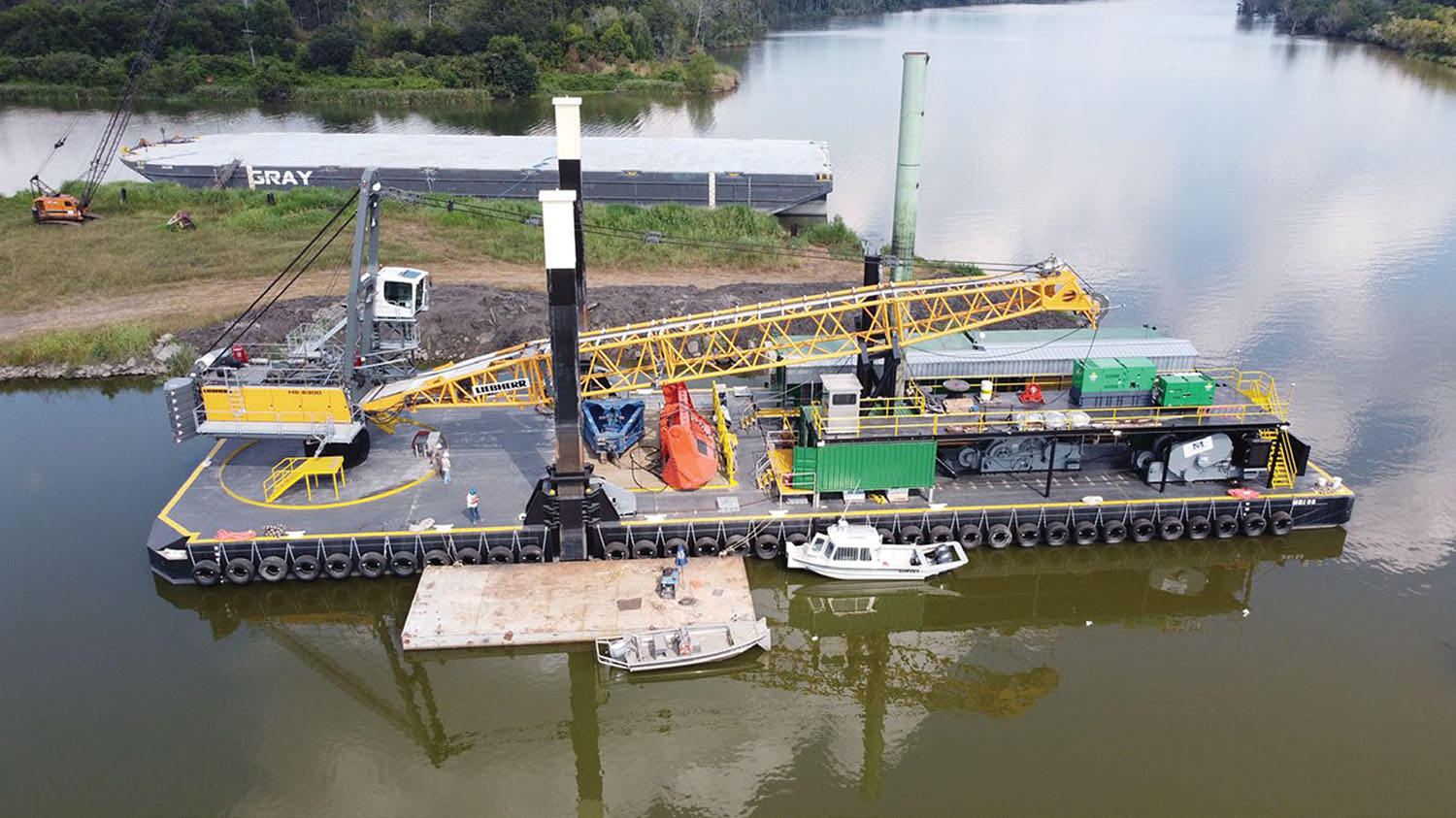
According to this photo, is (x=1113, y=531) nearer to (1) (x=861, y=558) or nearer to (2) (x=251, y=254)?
(1) (x=861, y=558)

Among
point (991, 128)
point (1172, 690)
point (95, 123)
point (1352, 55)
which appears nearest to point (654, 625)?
point (1172, 690)

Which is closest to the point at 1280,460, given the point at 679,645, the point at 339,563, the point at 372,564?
the point at 679,645

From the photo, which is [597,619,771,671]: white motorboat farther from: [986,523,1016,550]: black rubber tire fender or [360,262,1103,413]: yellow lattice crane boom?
[986,523,1016,550]: black rubber tire fender

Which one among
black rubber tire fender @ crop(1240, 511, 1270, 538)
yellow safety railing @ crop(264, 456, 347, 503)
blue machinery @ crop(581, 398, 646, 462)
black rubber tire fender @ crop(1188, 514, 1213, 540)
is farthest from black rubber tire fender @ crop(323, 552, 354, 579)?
black rubber tire fender @ crop(1240, 511, 1270, 538)

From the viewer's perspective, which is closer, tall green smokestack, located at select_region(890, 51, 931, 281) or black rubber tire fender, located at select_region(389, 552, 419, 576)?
black rubber tire fender, located at select_region(389, 552, 419, 576)

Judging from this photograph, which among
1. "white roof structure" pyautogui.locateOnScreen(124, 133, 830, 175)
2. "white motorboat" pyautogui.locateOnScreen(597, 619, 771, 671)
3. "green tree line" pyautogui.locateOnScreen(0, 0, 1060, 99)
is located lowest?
"white motorboat" pyautogui.locateOnScreen(597, 619, 771, 671)

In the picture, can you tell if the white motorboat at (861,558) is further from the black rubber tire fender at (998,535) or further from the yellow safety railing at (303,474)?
the yellow safety railing at (303,474)

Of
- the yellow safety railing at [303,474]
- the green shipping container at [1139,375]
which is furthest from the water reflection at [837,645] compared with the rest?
the green shipping container at [1139,375]
